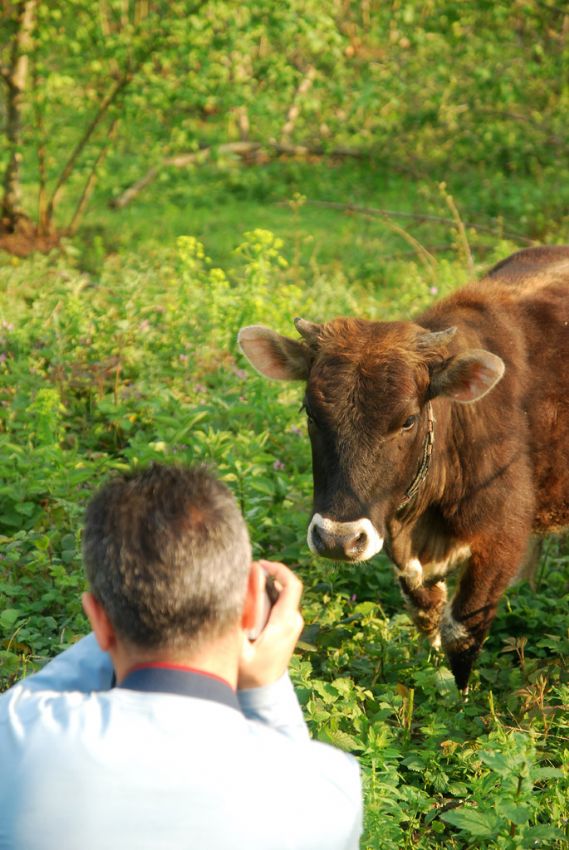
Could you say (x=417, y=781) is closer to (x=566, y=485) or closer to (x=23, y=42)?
(x=566, y=485)

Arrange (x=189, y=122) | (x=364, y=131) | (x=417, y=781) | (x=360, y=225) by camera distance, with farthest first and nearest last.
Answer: (x=364, y=131) < (x=360, y=225) < (x=189, y=122) < (x=417, y=781)

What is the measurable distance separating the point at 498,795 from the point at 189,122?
9177 millimetres

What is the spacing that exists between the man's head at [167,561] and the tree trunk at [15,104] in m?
8.77

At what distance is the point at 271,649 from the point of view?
6.84ft

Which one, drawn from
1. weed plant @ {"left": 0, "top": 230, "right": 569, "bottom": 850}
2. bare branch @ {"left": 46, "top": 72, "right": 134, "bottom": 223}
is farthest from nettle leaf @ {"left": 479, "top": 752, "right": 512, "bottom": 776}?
bare branch @ {"left": 46, "top": 72, "right": 134, "bottom": 223}

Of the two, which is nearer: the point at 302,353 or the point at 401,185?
the point at 302,353

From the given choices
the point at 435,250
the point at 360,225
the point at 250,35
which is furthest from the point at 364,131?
the point at 250,35

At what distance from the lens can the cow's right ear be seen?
4793 millimetres

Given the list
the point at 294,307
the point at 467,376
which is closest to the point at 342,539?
the point at 467,376

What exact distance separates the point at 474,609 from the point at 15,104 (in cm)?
761

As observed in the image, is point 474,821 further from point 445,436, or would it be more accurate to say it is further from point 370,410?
point 445,436

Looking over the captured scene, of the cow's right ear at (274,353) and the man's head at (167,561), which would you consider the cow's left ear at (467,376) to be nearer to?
the cow's right ear at (274,353)

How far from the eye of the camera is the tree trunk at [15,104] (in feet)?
33.0

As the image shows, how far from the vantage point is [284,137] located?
14766 millimetres
